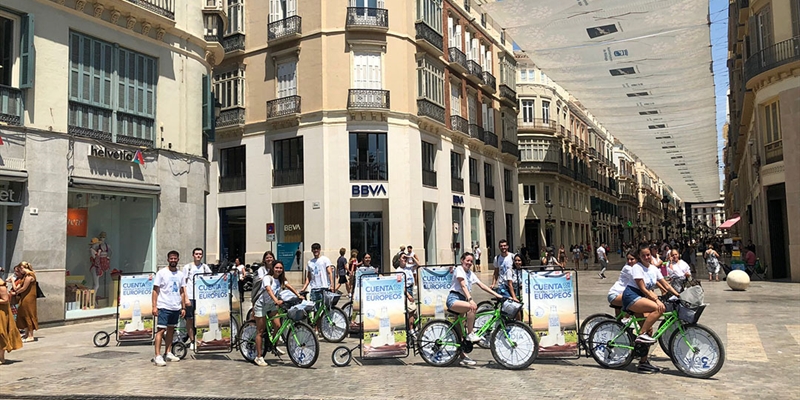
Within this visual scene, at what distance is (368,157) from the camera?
30984mm

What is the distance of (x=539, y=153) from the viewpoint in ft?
186

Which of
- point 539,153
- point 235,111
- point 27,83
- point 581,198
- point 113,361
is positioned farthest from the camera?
point 581,198

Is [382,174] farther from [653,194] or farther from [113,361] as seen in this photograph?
[653,194]

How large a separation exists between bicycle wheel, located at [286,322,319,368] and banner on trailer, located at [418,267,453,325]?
9.58ft

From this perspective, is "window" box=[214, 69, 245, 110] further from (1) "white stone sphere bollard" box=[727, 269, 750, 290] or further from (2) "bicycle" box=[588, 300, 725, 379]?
(2) "bicycle" box=[588, 300, 725, 379]

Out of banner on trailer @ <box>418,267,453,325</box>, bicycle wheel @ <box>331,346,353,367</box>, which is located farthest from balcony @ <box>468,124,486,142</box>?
bicycle wheel @ <box>331,346,353,367</box>

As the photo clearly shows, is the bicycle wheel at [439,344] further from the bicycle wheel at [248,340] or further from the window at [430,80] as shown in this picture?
the window at [430,80]


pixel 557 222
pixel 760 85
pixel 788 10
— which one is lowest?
pixel 557 222

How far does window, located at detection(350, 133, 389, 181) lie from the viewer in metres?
30.7

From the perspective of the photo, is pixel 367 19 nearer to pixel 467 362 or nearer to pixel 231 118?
pixel 231 118

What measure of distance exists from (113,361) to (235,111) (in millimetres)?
23915

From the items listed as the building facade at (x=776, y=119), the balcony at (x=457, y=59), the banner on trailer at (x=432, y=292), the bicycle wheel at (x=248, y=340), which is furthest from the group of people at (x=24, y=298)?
the balcony at (x=457, y=59)

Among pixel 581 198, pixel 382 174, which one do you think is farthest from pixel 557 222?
pixel 382 174

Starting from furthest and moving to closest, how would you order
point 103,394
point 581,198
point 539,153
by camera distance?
point 581,198, point 539,153, point 103,394
